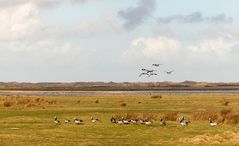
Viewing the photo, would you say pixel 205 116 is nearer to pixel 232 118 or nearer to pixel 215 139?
pixel 232 118

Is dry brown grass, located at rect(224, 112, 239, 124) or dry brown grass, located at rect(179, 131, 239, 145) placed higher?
dry brown grass, located at rect(224, 112, 239, 124)

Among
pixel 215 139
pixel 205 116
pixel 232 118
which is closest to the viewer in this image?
pixel 215 139

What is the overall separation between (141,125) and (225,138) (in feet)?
31.3

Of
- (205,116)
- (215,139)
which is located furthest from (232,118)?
(215,139)

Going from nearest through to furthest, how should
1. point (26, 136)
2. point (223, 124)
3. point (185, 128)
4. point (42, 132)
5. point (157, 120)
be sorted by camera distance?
1. point (26, 136)
2. point (42, 132)
3. point (185, 128)
4. point (223, 124)
5. point (157, 120)

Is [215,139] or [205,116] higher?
[205,116]

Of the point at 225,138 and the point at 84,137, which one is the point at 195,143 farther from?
the point at 84,137

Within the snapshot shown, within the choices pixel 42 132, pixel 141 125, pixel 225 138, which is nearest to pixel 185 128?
pixel 141 125

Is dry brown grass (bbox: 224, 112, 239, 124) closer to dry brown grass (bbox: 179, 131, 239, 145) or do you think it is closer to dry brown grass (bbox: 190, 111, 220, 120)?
dry brown grass (bbox: 190, 111, 220, 120)

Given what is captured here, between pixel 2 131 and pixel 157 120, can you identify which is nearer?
pixel 2 131

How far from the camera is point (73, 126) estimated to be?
43.8 m

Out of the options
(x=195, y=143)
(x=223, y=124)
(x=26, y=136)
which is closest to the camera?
(x=195, y=143)

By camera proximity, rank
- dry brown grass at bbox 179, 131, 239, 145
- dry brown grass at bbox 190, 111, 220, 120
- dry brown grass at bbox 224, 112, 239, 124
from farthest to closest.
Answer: dry brown grass at bbox 190, 111, 220, 120 < dry brown grass at bbox 224, 112, 239, 124 < dry brown grass at bbox 179, 131, 239, 145

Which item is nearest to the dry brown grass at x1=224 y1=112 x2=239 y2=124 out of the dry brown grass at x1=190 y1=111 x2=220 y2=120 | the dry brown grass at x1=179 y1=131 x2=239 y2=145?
the dry brown grass at x1=190 y1=111 x2=220 y2=120
